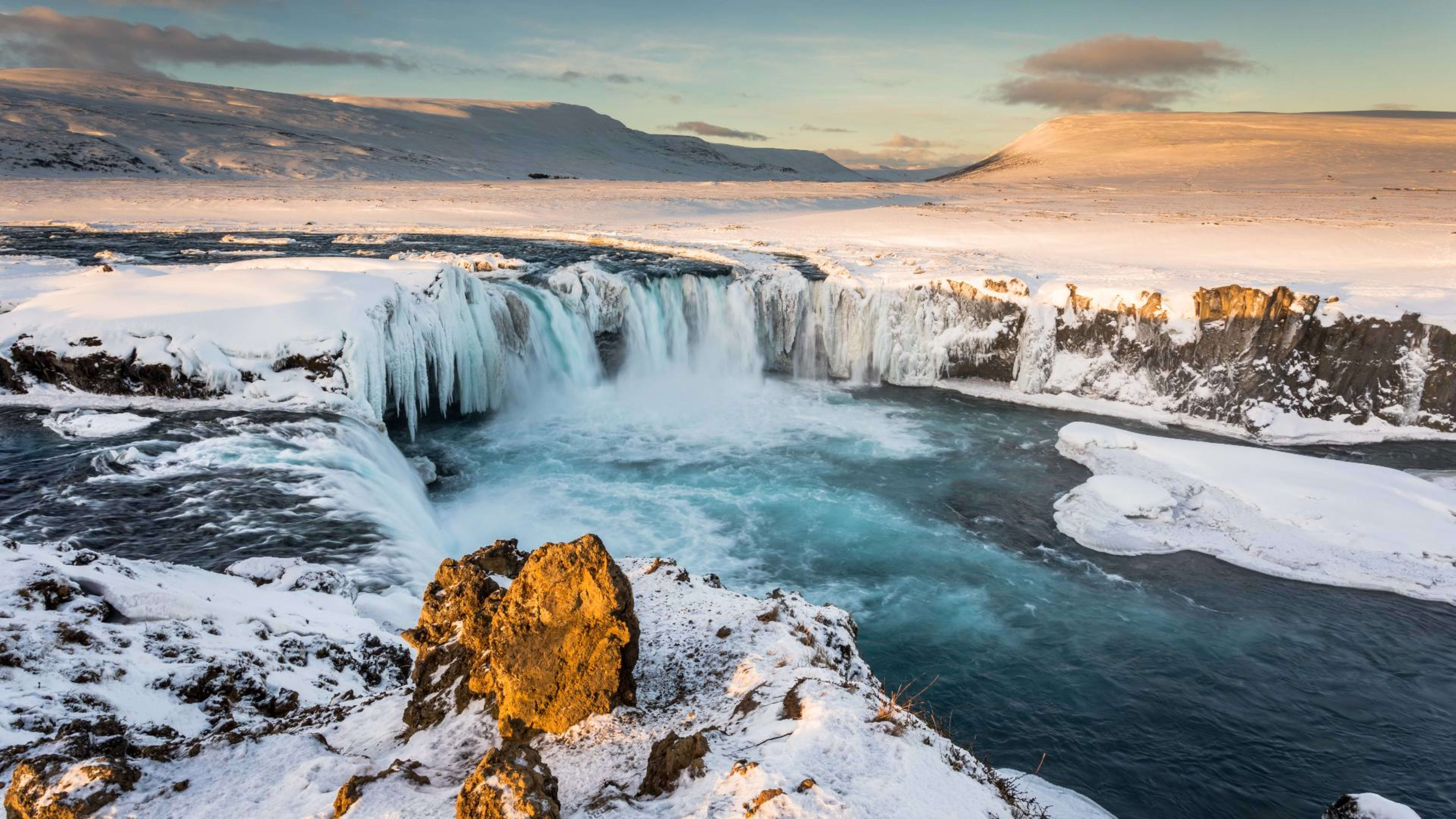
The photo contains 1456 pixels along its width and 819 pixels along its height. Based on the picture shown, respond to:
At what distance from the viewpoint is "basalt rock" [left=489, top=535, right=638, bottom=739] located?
14.8 ft

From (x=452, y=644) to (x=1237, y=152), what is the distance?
296ft

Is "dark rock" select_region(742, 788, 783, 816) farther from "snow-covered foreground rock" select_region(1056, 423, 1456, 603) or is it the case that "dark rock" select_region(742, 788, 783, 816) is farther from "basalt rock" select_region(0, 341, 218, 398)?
"basalt rock" select_region(0, 341, 218, 398)

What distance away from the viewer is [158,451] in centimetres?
1078

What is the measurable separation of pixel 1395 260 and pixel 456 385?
28.4m

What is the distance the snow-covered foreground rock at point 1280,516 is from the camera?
1146 cm

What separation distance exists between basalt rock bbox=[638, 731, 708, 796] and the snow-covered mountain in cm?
6180

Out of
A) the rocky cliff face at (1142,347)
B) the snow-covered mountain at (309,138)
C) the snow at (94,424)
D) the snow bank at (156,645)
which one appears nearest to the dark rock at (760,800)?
the snow bank at (156,645)

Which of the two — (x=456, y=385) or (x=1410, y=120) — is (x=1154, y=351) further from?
(x=1410, y=120)

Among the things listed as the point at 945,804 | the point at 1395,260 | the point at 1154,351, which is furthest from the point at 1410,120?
the point at 945,804

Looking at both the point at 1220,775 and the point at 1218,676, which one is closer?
the point at 1220,775

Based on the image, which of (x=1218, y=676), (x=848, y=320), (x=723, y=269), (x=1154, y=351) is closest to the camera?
(x=1218, y=676)

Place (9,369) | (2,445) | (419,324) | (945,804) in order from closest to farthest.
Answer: (945,804), (2,445), (9,369), (419,324)

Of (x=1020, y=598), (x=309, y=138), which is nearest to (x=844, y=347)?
(x=1020, y=598)

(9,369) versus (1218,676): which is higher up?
(9,369)
